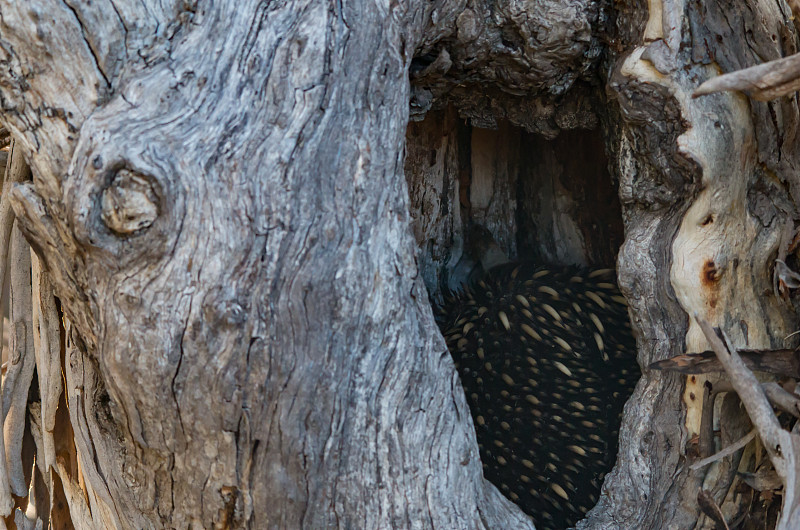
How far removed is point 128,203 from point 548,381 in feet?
5.45

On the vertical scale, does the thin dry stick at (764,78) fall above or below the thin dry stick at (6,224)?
above

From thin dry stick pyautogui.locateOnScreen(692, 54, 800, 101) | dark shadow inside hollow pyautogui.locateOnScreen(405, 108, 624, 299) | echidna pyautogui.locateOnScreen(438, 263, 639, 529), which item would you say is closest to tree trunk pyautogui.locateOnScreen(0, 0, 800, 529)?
thin dry stick pyautogui.locateOnScreen(692, 54, 800, 101)

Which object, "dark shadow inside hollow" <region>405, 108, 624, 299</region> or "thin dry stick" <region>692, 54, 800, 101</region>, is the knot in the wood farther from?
"dark shadow inside hollow" <region>405, 108, 624, 299</region>

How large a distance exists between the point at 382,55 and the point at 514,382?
4.60ft

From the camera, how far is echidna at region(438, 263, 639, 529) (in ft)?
7.57

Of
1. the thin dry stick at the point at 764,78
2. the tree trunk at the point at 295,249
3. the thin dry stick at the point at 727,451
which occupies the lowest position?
the thin dry stick at the point at 727,451

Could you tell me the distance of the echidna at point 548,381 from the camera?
2.31 meters

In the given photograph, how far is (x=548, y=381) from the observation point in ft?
8.05

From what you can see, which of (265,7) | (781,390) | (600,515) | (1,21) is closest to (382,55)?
(265,7)

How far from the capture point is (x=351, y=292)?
1.40m

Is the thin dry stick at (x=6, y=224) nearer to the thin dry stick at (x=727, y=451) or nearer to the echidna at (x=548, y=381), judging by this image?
the echidna at (x=548, y=381)

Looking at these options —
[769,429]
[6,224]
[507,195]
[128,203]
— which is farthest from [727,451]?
[6,224]

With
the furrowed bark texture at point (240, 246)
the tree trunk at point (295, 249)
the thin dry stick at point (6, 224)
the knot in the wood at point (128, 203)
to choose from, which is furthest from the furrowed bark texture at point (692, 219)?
the thin dry stick at point (6, 224)

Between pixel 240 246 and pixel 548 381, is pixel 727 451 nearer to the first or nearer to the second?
pixel 548 381
